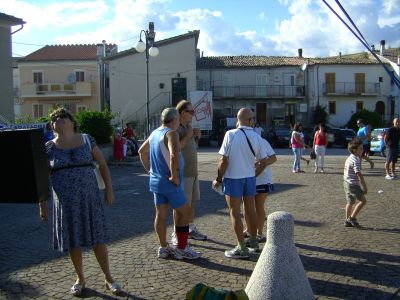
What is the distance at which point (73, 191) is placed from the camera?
4.73m

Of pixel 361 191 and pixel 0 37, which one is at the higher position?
pixel 0 37

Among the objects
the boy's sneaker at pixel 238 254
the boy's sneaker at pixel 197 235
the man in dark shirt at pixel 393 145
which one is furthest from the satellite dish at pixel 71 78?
the boy's sneaker at pixel 238 254

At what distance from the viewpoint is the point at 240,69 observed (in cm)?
5044

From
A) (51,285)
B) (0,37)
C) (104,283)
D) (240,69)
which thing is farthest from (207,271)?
(240,69)

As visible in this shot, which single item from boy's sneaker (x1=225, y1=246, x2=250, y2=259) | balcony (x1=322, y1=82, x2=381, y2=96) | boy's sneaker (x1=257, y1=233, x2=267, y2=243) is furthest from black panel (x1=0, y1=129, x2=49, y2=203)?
balcony (x1=322, y1=82, x2=381, y2=96)

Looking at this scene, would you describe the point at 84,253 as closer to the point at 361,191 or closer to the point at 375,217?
the point at 361,191

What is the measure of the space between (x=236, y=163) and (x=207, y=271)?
133cm

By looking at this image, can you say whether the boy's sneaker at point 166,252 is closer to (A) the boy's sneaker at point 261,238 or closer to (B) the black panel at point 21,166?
(A) the boy's sneaker at point 261,238

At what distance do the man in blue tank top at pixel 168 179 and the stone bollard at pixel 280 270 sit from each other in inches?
55.7

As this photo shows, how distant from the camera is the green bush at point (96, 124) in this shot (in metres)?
20.2

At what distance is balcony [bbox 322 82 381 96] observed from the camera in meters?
50.9

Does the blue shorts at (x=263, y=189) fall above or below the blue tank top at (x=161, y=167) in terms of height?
below

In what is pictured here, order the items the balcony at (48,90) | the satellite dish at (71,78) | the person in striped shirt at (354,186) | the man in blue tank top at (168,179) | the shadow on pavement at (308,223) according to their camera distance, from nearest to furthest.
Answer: the man in blue tank top at (168,179), the person in striped shirt at (354,186), the shadow on pavement at (308,223), the satellite dish at (71,78), the balcony at (48,90)

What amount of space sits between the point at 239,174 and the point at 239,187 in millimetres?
158
